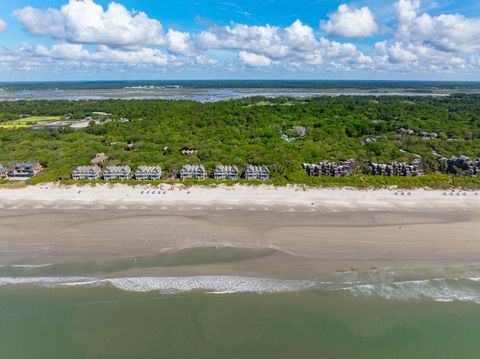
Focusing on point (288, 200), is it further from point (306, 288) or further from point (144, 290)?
point (144, 290)

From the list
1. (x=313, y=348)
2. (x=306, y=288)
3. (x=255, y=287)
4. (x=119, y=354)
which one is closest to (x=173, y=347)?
(x=119, y=354)

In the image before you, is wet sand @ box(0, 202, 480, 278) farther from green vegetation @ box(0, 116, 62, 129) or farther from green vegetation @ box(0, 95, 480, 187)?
green vegetation @ box(0, 116, 62, 129)

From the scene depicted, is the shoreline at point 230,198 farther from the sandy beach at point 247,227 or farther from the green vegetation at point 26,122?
the green vegetation at point 26,122

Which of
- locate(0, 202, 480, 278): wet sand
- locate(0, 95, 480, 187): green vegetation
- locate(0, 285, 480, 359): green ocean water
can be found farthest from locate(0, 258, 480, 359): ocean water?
locate(0, 95, 480, 187): green vegetation

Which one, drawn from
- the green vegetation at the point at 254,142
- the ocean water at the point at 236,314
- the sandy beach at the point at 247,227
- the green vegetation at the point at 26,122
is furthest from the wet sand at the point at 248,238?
the green vegetation at the point at 26,122

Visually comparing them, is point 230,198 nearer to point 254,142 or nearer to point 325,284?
point 325,284

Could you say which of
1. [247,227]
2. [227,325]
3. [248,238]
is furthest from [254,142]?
[227,325]
